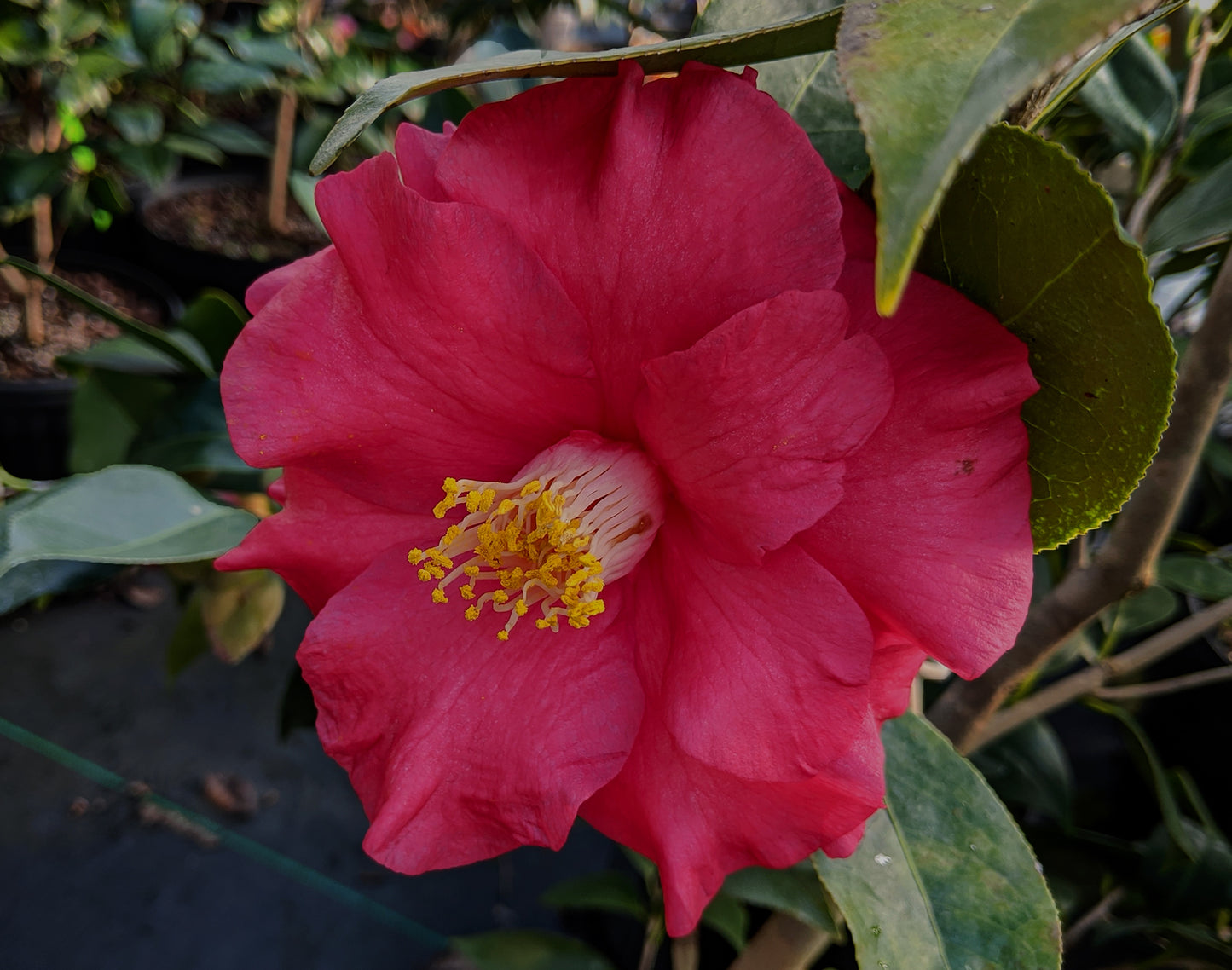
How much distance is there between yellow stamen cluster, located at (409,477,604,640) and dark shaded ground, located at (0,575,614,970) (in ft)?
4.01

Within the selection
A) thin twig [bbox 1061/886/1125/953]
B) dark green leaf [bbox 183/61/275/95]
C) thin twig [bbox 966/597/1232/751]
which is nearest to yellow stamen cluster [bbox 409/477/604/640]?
thin twig [bbox 966/597/1232/751]

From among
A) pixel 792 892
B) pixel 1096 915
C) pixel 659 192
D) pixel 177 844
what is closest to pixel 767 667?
pixel 659 192

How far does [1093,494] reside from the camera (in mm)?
366

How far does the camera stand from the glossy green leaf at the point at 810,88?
41cm

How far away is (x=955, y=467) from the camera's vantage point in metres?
0.35

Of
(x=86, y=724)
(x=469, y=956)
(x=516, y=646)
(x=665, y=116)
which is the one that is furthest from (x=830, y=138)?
(x=86, y=724)

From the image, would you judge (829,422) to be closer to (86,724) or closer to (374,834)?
(374,834)

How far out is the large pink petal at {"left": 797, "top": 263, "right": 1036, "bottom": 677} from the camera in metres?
0.34

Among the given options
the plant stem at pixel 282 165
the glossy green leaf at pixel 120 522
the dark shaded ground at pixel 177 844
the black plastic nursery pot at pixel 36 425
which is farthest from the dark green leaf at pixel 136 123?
the glossy green leaf at pixel 120 522

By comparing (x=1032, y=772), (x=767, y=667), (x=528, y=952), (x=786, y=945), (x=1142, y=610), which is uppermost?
(x=767, y=667)

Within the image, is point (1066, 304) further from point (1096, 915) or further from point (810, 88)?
point (1096, 915)

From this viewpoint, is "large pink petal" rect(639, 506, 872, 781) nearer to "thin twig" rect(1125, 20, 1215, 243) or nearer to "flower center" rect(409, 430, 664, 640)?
"flower center" rect(409, 430, 664, 640)

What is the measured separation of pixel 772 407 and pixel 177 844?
1.55 metres

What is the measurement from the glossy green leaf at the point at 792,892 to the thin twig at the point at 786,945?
1.3 inches
